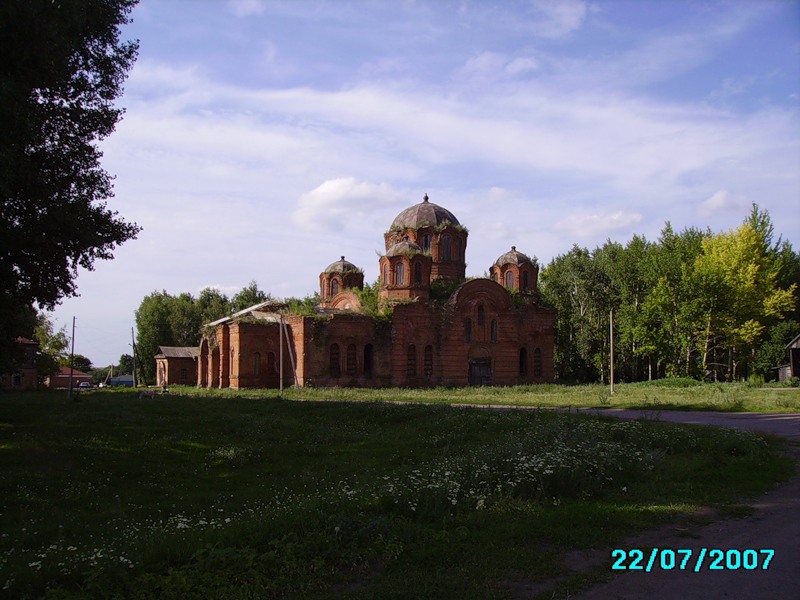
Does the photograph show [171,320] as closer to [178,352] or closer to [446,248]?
[178,352]

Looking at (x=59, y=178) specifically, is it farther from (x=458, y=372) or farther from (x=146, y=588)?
(x=458, y=372)

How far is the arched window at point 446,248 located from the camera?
4847cm

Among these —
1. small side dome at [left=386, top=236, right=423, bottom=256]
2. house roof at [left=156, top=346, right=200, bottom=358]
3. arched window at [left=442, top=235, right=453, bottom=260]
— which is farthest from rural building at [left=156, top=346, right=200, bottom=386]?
arched window at [left=442, top=235, right=453, bottom=260]

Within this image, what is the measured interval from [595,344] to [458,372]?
19045 millimetres

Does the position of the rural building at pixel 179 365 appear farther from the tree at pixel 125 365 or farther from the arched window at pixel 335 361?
the tree at pixel 125 365

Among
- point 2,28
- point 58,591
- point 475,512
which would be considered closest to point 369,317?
point 2,28

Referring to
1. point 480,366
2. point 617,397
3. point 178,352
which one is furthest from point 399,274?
point 178,352

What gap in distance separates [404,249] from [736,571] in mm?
38640

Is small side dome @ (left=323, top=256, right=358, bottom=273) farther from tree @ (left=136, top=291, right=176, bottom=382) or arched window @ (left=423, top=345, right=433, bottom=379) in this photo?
tree @ (left=136, top=291, right=176, bottom=382)

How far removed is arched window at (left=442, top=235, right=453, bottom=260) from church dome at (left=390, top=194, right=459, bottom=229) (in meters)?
1.20

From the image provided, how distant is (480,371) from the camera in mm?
45438

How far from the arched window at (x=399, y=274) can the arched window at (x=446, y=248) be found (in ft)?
15.8

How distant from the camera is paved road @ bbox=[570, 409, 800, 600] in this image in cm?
619

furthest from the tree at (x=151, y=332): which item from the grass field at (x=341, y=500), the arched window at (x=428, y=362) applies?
the grass field at (x=341, y=500)
